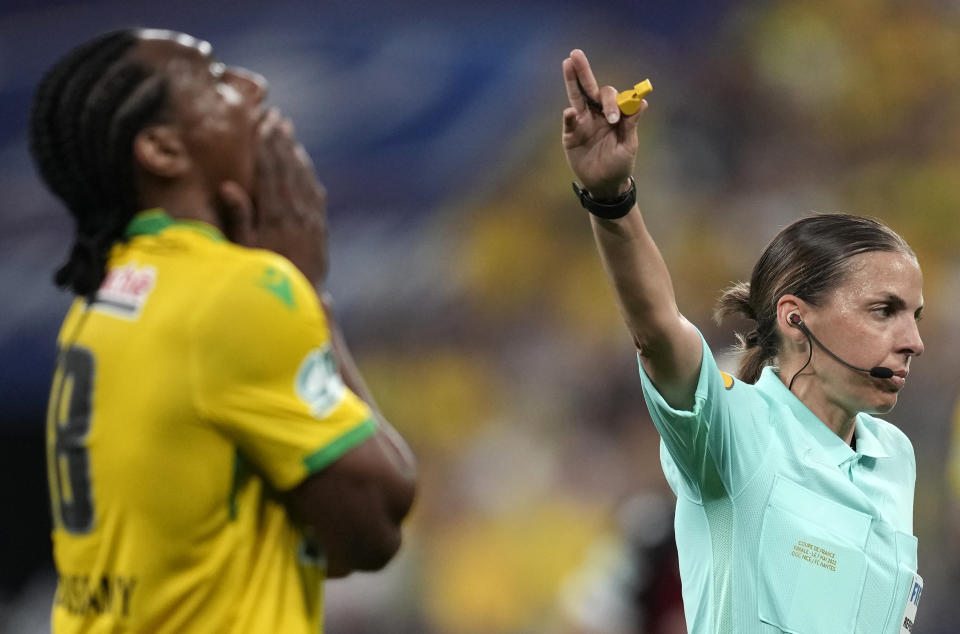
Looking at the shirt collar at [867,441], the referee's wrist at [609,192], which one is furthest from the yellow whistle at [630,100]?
the shirt collar at [867,441]

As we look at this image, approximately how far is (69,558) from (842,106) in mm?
5754

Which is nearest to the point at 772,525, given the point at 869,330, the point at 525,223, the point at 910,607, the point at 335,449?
the point at 910,607

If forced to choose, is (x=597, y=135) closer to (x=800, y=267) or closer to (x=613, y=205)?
(x=613, y=205)

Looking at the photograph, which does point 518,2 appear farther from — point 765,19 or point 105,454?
point 105,454

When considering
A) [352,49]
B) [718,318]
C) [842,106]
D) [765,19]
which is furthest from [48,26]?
[718,318]

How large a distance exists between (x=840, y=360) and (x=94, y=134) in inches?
64.1

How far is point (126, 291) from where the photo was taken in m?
1.52

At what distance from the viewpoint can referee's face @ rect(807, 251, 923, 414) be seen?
Answer: 2514 millimetres

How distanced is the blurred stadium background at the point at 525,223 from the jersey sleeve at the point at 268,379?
4534 millimetres

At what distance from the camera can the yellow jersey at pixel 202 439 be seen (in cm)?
143

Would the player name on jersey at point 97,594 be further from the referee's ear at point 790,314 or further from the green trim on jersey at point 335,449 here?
the referee's ear at point 790,314

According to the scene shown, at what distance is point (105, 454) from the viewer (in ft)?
4.82

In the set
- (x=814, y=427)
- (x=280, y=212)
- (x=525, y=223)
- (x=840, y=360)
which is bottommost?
(x=525, y=223)

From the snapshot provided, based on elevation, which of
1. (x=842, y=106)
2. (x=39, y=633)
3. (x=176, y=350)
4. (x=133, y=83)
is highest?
(x=133, y=83)
